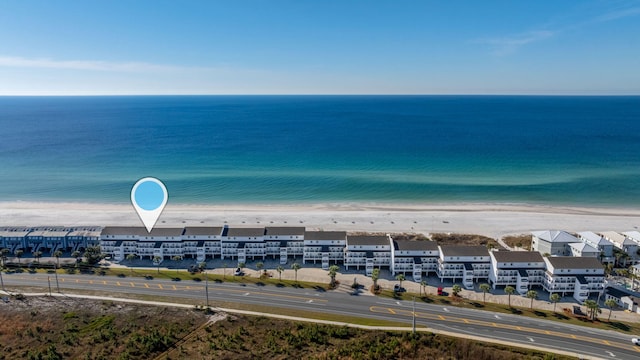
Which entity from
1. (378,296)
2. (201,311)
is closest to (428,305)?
(378,296)

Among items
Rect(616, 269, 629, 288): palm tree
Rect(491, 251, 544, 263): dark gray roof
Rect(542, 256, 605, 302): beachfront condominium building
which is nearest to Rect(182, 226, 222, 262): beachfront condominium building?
Rect(491, 251, 544, 263): dark gray roof

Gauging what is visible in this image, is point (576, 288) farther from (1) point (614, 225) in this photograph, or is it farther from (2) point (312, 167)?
(2) point (312, 167)

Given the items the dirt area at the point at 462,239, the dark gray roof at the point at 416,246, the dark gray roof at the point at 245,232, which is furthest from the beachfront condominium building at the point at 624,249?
the dark gray roof at the point at 245,232

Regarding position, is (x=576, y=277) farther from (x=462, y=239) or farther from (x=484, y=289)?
(x=462, y=239)

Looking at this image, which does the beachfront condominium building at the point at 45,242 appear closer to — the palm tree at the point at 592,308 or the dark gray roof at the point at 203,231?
the dark gray roof at the point at 203,231

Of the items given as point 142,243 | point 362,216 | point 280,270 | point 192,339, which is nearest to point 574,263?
point 362,216
